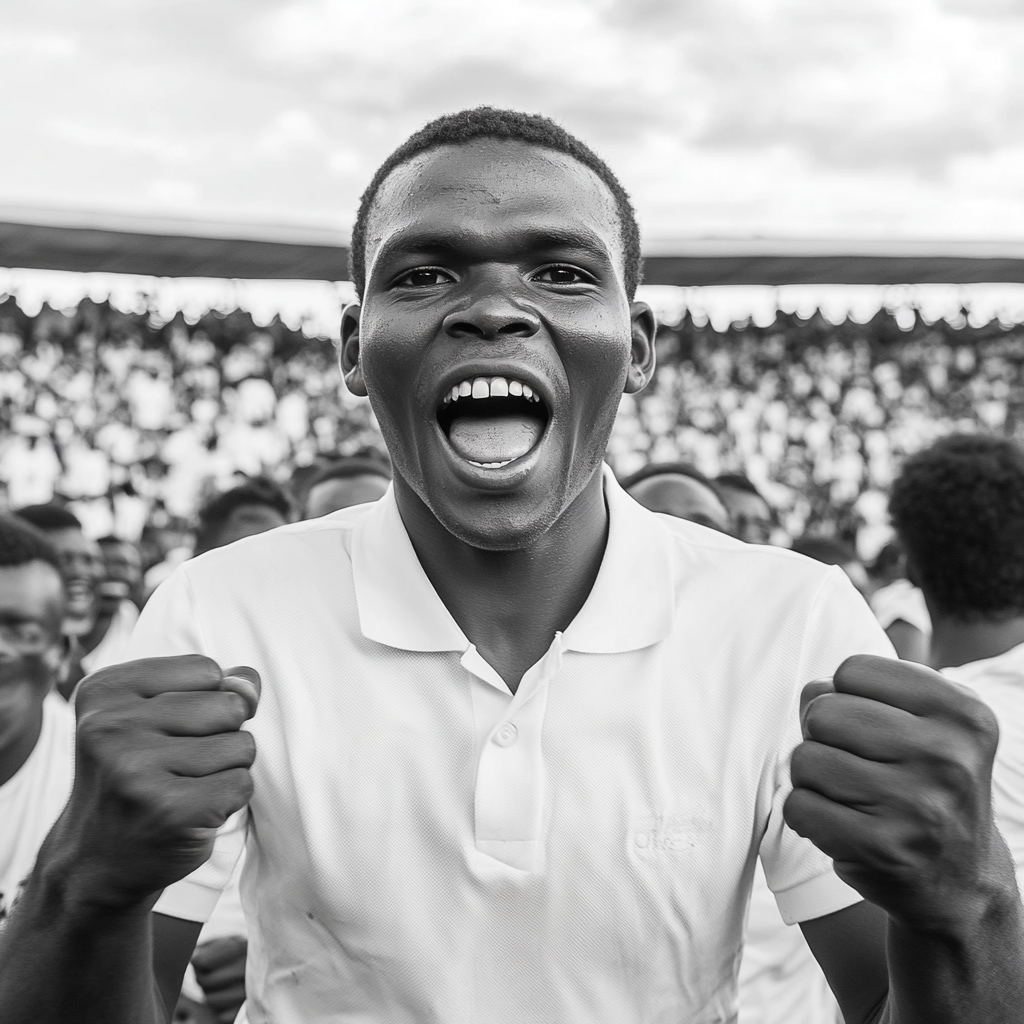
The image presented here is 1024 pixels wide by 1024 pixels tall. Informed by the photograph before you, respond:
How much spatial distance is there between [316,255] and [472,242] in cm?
432

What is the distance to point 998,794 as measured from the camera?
2.36 meters

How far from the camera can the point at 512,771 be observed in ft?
4.45

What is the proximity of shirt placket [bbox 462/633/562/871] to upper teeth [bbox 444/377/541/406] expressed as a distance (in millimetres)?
327

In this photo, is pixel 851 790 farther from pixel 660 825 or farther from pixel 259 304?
pixel 259 304

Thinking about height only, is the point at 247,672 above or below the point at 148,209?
below

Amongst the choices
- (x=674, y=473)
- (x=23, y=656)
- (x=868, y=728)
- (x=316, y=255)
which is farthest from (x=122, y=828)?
(x=316, y=255)

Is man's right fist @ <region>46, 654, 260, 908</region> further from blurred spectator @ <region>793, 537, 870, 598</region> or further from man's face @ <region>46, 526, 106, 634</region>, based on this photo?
blurred spectator @ <region>793, 537, 870, 598</region>

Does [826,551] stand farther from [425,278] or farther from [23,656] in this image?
[425,278]

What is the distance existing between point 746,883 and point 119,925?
27.8 inches

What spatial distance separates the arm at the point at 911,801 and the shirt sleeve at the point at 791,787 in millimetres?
264

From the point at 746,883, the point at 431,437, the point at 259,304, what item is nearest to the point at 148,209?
the point at 259,304

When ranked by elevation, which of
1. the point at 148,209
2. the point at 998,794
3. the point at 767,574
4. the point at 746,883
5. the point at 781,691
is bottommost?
the point at 998,794

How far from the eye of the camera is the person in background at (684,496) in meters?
3.88

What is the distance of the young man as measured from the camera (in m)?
1.33
